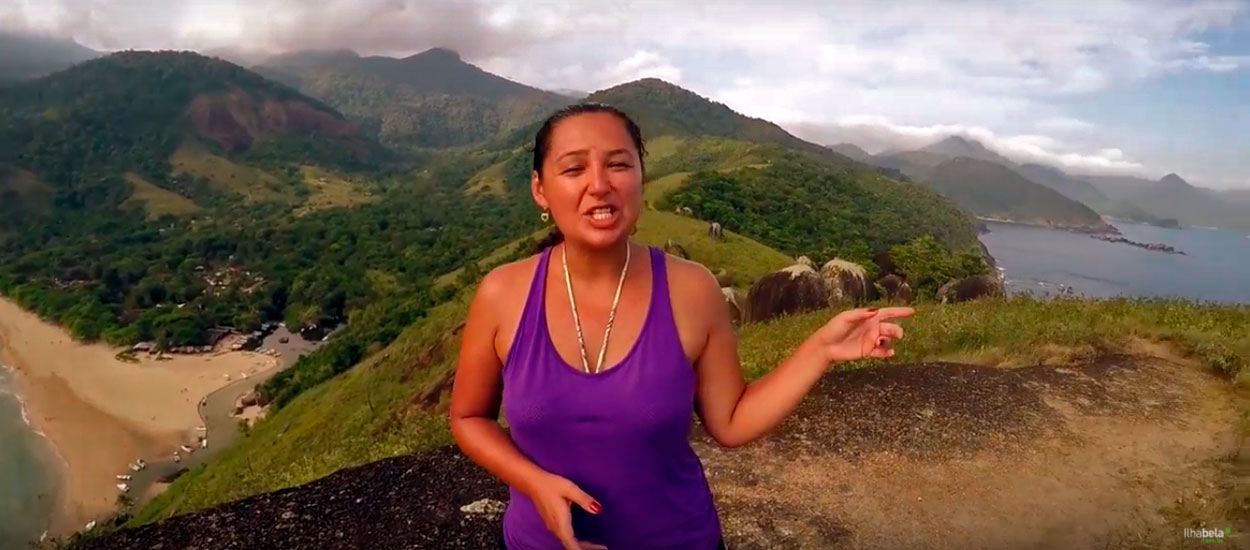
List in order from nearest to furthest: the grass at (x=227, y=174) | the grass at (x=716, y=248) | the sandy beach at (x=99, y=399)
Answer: the grass at (x=716, y=248)
the sandy beach at (x=99, y=399)
the grass at (x=227, y=174)

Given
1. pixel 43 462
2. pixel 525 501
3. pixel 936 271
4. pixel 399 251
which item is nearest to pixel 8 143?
pixel 399 251

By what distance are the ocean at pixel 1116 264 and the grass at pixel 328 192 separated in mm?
115525

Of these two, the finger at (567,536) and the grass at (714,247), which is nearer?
the finger at (567,536)

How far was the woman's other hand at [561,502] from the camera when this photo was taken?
1.68 m

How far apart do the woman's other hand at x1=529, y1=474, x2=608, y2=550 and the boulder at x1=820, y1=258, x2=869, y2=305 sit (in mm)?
15293

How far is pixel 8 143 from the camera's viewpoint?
14450 cm

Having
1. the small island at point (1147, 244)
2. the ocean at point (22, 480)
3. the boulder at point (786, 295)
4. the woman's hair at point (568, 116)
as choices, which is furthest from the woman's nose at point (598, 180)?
the small island at point (1147, 244)

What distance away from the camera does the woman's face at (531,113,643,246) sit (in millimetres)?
1743

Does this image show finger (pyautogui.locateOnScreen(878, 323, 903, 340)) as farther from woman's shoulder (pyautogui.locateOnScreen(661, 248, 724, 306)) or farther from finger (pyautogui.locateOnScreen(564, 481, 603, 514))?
finger (pyautogui.locateOnScreen(564, 481, 603, 514))

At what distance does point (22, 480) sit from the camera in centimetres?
3962

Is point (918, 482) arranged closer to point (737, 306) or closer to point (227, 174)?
point (737, 306)

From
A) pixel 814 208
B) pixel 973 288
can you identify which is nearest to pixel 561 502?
pixel 973 288

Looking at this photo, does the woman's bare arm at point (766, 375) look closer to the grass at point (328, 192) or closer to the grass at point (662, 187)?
the grass at point (662, 187)

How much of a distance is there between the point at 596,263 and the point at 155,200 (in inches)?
6215
